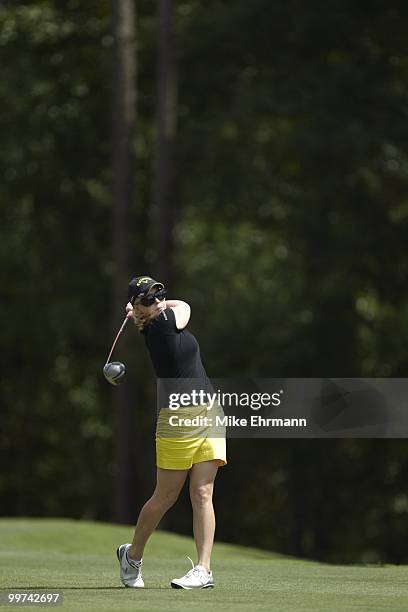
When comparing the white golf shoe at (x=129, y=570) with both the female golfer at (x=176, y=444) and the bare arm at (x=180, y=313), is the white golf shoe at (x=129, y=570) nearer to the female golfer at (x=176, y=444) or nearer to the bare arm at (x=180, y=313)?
the female golfer at (x=176, y=444)

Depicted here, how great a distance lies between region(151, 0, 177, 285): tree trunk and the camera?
28.8m

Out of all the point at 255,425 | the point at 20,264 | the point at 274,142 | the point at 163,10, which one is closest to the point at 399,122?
the point at 274,142

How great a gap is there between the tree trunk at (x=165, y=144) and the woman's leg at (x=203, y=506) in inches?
758

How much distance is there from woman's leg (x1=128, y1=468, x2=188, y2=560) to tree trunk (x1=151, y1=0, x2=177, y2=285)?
19136 millimetres

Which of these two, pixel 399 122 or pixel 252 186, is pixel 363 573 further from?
pixel 252 186

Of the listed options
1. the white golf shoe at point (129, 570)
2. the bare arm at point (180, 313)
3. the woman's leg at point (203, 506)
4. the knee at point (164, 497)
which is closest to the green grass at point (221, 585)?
the white golf shoe at point (129, 570)

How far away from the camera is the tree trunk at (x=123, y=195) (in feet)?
93.6

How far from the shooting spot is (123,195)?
95.9 ft

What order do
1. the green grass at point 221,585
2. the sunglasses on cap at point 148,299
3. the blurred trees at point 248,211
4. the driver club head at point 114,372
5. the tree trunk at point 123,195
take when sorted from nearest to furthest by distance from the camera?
the green grass at point 221,585
the sunglasses on cap at point 148,299
the driver club head at point 114,372
the tree trunk at point 123,195
the blurred trees at point 248,211

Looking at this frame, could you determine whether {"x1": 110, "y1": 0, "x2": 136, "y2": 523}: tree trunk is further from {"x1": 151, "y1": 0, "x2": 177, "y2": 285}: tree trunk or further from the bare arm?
the bare arm

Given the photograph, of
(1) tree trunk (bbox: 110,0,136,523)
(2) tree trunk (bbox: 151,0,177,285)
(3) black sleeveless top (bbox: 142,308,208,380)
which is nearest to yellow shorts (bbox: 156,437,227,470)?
(3) black sleeveless top (bbox: 142,308,208,380)

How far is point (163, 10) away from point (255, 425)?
19.3m

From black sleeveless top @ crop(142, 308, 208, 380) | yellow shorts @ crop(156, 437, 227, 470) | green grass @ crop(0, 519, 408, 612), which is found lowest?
green grass @ crop(0, 519, 408, 612)

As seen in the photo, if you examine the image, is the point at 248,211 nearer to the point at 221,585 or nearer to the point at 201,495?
the point at 221,585
